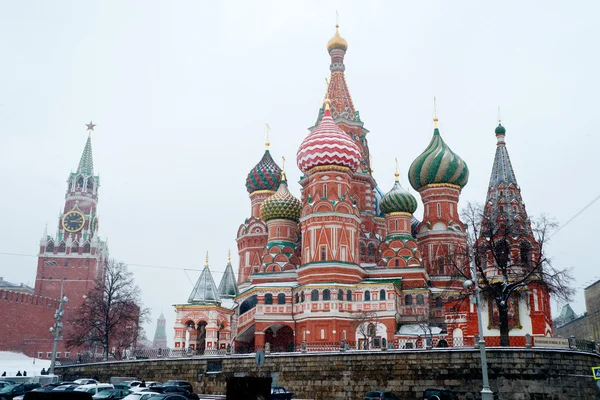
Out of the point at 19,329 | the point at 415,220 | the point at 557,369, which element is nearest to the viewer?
the point at 557,369

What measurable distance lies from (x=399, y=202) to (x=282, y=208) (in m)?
9.90

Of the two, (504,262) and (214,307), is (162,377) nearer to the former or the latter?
(214,307)

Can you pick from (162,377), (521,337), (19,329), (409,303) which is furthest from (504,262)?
(19,329)

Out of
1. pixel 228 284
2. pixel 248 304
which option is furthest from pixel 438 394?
pixel 228 284

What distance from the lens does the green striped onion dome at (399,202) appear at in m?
53.3

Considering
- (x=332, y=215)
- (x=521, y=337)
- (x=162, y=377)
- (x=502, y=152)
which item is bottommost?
(x=162, y=377)

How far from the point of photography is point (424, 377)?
1233 inches

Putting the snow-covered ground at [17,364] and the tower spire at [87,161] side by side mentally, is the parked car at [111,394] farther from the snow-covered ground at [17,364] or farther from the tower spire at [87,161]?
the tower spire at [87,161]

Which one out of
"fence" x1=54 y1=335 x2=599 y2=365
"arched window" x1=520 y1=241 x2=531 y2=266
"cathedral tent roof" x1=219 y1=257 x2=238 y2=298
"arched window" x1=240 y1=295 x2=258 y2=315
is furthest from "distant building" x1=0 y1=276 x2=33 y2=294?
"arched window" x1=520 y1=241 x2=531 y2=266

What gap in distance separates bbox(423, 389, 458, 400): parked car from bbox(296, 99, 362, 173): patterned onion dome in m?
24.3

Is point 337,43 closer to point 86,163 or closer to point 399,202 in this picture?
point 399,202

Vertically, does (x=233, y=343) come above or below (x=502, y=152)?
below

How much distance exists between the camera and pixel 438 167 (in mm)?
56188

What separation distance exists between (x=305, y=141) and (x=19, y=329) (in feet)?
157
